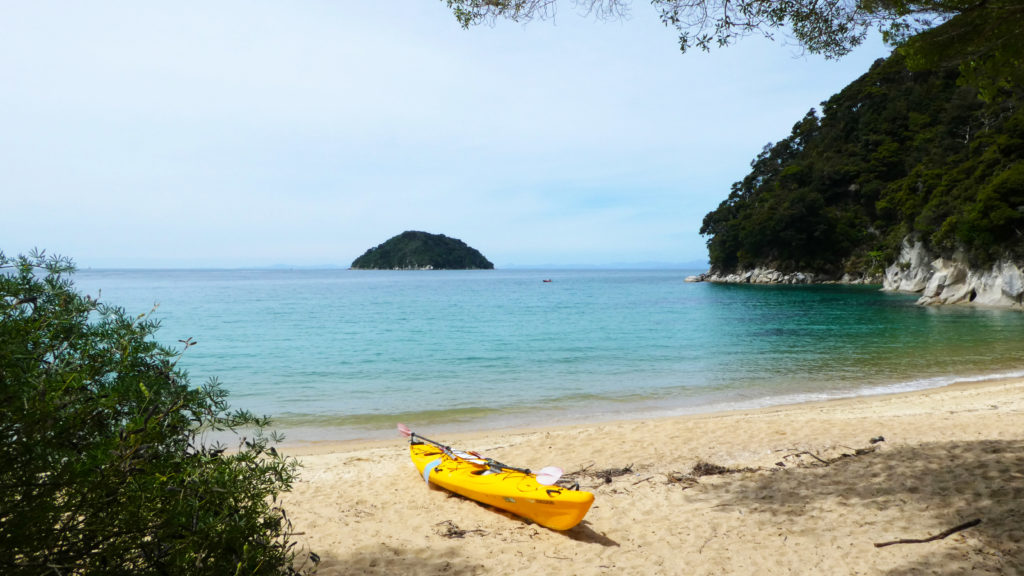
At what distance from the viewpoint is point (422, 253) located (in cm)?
17862

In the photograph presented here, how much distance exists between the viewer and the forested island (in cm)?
3173

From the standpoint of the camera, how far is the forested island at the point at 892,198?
104 ft

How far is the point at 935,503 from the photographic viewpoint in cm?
507

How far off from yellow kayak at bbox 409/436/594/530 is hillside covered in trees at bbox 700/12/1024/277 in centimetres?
3460

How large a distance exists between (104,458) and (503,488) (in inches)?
174

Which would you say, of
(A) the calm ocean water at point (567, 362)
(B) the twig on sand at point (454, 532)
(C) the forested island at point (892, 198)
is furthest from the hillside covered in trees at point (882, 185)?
(B) the twig on sand at point (454, 532)

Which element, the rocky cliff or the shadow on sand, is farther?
the rocky cliff

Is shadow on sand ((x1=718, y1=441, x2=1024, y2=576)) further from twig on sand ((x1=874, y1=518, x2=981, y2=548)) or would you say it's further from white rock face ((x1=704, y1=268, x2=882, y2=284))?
white rock face ((x1=704, y1=268, x2=882, y2=284))

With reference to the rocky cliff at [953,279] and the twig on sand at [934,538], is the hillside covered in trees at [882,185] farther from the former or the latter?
the twig on sand at [934,538]

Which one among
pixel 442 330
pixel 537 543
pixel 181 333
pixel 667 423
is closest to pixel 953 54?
pixel 667 423

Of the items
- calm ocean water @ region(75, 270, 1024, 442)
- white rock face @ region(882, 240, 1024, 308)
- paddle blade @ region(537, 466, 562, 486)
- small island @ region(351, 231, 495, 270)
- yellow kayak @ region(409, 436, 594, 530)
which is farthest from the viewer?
small island @ region(351, 231, 495, 270)

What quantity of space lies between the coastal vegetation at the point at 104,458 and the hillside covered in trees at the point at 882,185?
1474 inches

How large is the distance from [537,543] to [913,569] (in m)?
2.98

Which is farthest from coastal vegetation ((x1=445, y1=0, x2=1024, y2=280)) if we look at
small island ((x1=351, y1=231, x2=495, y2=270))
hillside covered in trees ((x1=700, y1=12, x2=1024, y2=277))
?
small island ((x1=351, y1=231, x2=495, y2=270))
